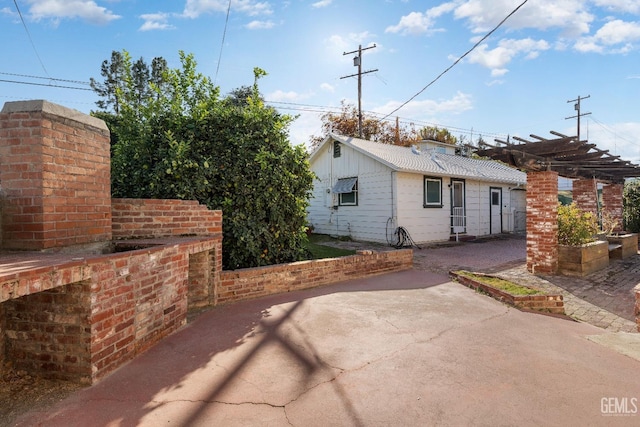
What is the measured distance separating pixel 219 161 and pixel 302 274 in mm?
2454

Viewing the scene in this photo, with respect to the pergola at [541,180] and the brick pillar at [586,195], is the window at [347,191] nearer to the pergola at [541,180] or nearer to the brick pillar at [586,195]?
the pergola at [541,180]

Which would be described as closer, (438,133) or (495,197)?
(495,197)

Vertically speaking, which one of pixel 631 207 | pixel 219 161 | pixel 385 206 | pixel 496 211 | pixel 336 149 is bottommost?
pixel 496 211

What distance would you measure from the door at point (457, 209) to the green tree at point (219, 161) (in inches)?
371

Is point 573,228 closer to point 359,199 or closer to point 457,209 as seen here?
point 457,209

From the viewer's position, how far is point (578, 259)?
7.36m

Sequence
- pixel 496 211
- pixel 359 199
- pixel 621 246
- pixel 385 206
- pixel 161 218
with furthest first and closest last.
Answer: pixel 496 211 → pixel 359 199 → pixel 385 206 → pixel 621 246 → pixel 161 218

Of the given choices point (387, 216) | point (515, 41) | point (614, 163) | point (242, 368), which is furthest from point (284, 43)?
point (614, 163)

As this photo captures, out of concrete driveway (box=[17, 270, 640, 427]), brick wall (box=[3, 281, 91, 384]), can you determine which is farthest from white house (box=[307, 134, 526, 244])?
brick wall (box=[3, 281, 91, 384])

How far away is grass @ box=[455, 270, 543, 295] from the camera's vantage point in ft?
17.4

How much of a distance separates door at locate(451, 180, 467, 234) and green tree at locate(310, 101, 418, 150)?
569 inches

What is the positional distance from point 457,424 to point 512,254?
381 inches

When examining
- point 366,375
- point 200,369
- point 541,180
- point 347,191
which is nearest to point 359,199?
point 347,191

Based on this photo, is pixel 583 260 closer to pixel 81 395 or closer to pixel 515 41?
pixel 515 41
